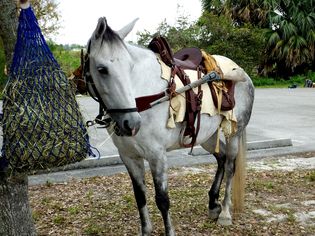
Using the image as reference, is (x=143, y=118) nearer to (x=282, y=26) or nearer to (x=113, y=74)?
(x=113, y=74)

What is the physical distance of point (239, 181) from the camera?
14.8 feet

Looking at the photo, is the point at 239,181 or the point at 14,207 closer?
the point at 14,207

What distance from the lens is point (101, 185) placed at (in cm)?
564

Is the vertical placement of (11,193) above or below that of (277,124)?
above

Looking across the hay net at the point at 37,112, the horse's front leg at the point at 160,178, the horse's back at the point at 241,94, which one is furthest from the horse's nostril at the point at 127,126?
the horse's back at the point at 241,94

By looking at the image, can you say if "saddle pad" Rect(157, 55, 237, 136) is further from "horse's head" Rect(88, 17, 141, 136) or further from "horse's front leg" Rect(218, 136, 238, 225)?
"horse's head" Rect(88, 17, 141, 136)

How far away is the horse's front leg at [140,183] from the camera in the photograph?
3.60 meters

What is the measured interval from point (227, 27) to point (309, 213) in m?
19.1

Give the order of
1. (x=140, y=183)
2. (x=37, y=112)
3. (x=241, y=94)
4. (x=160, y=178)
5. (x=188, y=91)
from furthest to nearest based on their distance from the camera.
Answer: (x=241, y=94) → (x=140, y=183) → (x=188, y=91) → (x=160, y=178) → (x=37, y=112)

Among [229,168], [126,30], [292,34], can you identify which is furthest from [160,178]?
[292,34]

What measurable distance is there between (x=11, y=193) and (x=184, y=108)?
141 cm

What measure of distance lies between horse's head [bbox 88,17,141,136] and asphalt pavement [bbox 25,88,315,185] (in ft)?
0.69

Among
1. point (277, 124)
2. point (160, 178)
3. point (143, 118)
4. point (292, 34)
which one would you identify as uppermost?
point (292, 34)

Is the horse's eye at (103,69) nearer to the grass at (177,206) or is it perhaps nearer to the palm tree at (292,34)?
the grass at (177,206)
